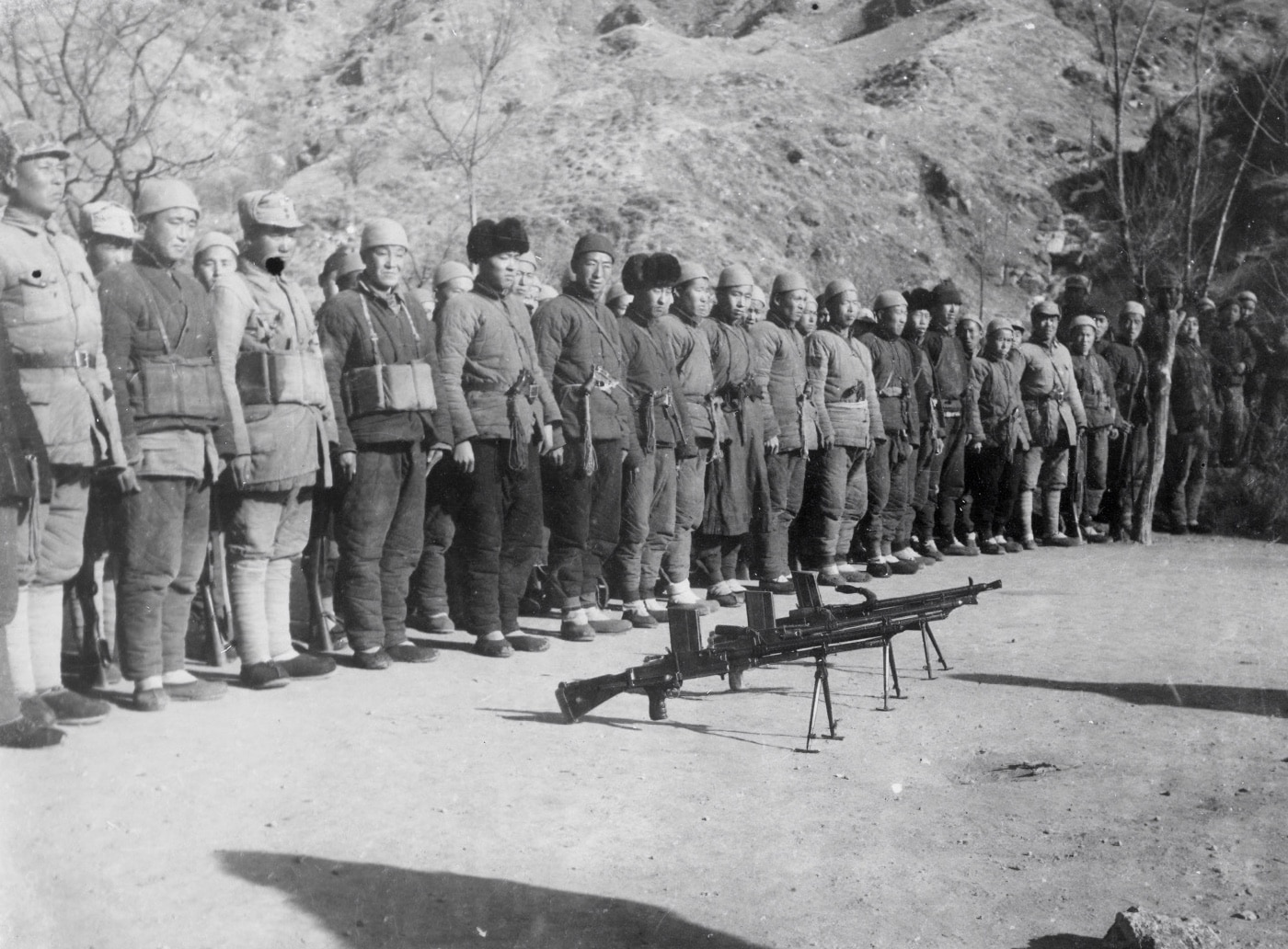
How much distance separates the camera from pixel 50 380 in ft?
17.0

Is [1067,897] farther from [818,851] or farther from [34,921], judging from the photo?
[34,921]

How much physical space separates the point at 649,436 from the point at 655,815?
401 cm

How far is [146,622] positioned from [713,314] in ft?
17.3

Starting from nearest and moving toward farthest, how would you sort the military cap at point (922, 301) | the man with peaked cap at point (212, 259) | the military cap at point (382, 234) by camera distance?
1. the military cap at point (382, 234)
2. the man with peaked cap at point (212, 259)
3. the military cap at point (922, 301)

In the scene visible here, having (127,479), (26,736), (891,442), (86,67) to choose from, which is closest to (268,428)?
(127,479)

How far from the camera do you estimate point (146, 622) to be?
557 cm

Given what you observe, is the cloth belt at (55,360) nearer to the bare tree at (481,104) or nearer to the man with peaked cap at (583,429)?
the man with peaked cap at (583,429)

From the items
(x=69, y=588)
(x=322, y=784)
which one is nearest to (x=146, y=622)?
(x=69, y=588)

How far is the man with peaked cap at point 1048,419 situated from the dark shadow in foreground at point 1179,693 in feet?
19.2

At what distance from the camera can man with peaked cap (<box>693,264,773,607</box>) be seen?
30.4 feet

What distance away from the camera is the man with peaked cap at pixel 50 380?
16.8 ft

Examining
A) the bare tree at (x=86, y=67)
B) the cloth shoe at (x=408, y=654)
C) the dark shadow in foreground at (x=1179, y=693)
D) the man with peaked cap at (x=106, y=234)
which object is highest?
the bare tree at (x=86, y=67)

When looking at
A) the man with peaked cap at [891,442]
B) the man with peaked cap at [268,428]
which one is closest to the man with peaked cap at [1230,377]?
the man with peaked cap at [891,442]

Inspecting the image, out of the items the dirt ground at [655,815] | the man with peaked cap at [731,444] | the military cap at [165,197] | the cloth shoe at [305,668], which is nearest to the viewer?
the dirt ground at [655,815]
